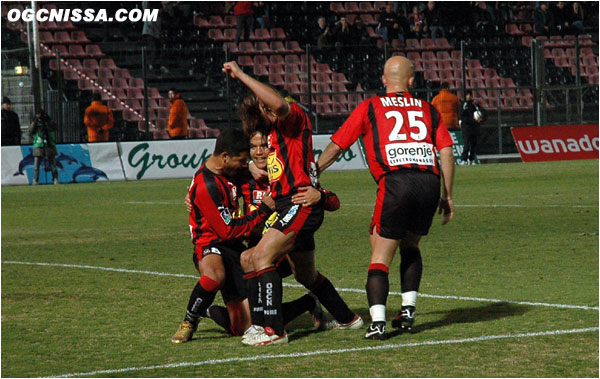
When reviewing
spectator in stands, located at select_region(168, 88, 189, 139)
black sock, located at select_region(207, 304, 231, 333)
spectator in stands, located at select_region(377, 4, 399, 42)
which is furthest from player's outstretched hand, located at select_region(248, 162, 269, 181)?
spectator in stands, located at select_region(377, 4, 399, 42)

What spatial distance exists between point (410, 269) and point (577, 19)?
35244mm

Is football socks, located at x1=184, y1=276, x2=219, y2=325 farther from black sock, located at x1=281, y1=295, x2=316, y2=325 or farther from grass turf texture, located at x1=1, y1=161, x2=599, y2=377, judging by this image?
black sock, located at x1=281, y1=295, x2=316, y2=325

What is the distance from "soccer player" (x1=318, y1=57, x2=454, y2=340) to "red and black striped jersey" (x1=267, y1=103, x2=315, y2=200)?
0.40ft

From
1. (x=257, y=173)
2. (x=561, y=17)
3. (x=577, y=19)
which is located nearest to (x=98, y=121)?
(x=561, y=17)

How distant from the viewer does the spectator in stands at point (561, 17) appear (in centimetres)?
4050

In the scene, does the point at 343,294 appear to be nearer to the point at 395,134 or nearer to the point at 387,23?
the point at 395,134

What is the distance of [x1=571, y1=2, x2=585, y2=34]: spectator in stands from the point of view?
1599 inches

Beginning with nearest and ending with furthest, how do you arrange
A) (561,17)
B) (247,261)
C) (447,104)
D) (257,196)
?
1. (247,261)
2. (257,196)
3. (447,104)
4. (561,17)

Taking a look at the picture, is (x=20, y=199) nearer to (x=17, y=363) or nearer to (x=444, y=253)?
(x=444, y=253)

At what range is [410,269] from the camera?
7.59m

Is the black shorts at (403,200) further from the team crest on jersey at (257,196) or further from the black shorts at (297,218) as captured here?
the team crest on jersey at (257,196)

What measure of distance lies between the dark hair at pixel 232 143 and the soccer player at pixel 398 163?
0.57m

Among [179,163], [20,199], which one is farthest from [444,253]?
[179,163]

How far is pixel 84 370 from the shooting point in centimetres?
657
